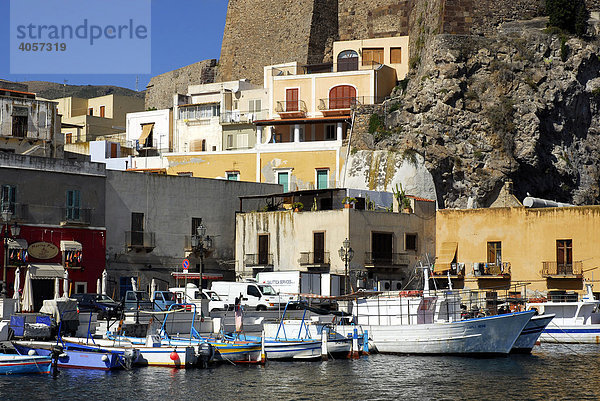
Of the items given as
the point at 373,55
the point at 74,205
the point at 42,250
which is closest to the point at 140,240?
the point at 74,205

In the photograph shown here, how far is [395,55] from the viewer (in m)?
66.2

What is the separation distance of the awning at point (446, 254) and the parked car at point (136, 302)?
1621 centimetres

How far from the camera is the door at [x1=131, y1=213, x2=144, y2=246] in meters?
48.4

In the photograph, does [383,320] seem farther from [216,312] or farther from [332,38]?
[332,38]

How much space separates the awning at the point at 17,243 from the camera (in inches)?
1688

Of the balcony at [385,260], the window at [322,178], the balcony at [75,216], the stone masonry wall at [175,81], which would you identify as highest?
the stone masonry wall at [175,81]

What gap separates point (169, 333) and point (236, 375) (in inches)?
215

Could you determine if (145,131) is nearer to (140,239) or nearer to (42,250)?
(140,239)

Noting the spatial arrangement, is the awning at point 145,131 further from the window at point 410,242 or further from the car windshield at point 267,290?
the car windshield at point 267,290

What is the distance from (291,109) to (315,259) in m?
17.3

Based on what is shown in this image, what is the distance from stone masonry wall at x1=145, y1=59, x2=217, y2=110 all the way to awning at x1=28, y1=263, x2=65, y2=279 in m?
37.4

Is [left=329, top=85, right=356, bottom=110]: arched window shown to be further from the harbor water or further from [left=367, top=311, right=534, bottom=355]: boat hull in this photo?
→ the harbor water

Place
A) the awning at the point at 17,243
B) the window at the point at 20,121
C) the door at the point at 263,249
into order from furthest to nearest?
the window at the point at 20,121
the door at the point at 263,249
the awning at the point at 17,243

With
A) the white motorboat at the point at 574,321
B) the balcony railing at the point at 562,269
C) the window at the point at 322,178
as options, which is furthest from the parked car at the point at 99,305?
the window at the point at 322,178
